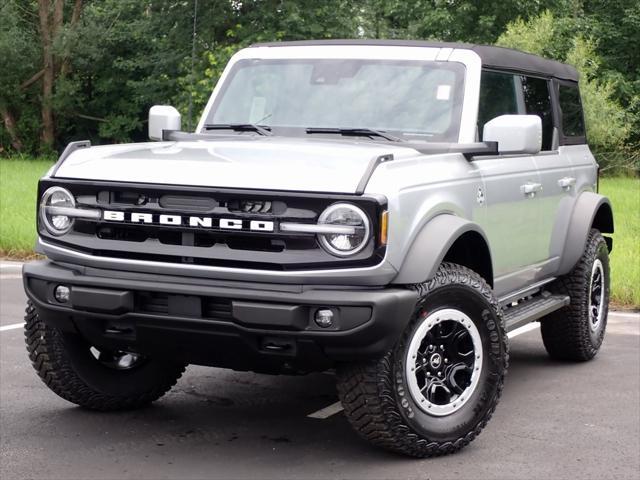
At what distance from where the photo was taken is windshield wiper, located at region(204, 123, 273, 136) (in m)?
5.93

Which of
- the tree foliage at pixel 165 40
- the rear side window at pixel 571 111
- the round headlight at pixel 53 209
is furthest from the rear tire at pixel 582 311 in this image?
the tree foliage at pixel 165 40

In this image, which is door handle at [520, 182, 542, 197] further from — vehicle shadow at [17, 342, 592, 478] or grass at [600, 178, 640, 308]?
grass at [600, 178, 640, 308]

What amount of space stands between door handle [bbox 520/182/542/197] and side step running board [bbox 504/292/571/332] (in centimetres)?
65

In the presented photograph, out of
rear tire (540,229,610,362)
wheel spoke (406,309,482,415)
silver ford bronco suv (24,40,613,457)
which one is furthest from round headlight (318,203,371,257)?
rear tire (540,229,610,362)

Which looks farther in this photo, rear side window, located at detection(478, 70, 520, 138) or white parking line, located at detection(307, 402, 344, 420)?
rear side window, located at detection(478, 70, 520, 138)

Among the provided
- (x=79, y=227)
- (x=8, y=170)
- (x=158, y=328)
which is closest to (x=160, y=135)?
(x=79, y=227)

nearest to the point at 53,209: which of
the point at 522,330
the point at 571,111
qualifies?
the point at 571,111

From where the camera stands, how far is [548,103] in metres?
7.06

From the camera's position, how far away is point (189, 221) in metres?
4.66

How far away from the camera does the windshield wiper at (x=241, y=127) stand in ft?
19.5

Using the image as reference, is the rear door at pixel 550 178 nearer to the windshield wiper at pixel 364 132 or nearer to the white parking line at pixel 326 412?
the windshield wiper at pixel 364 132

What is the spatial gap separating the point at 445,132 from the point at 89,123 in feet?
145

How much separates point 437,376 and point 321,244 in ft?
3.01

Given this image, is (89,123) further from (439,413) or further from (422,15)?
(439,413)
